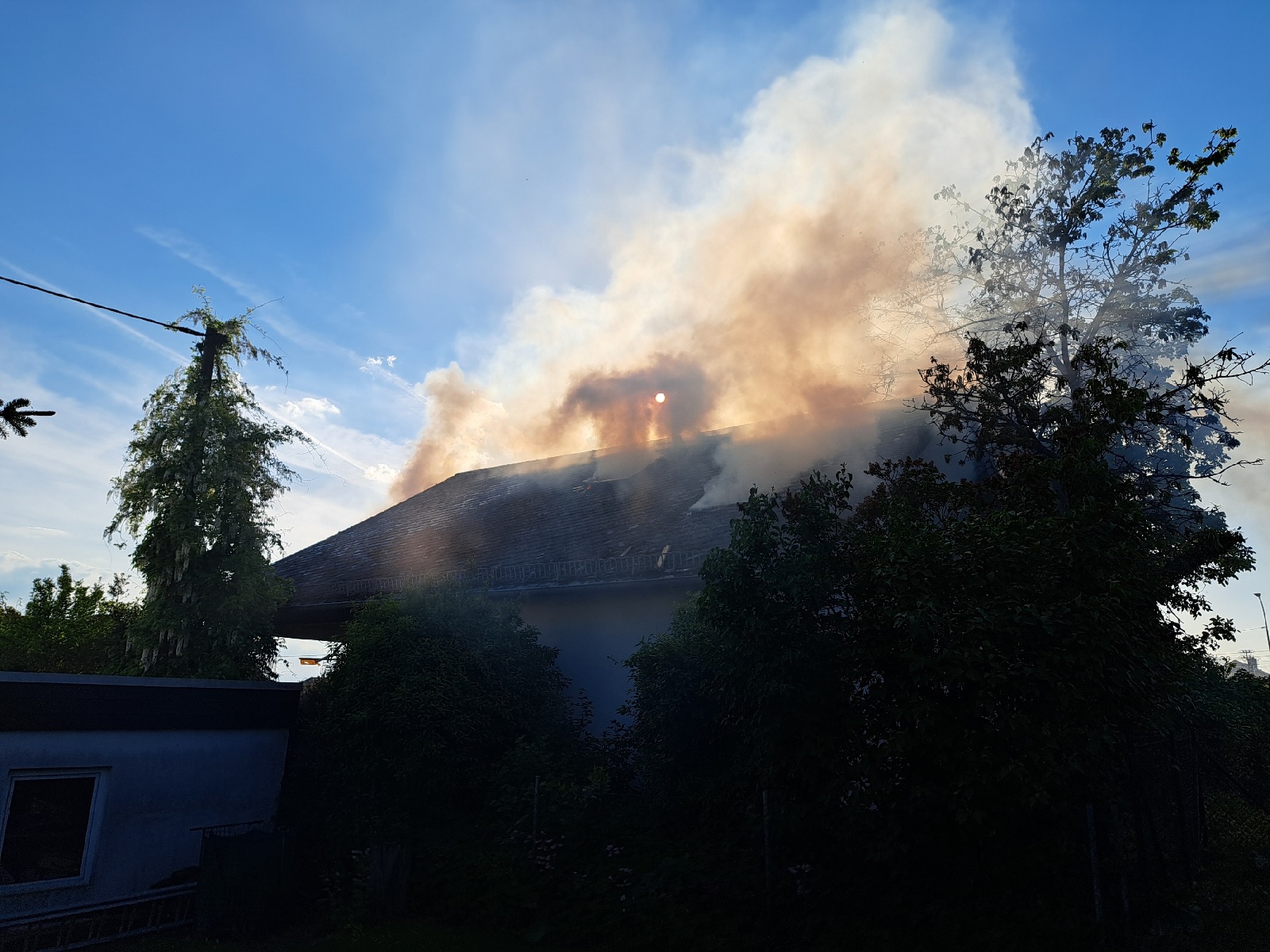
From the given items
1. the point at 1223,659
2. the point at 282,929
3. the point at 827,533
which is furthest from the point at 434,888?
the point at 1223,659

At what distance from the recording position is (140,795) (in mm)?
11438

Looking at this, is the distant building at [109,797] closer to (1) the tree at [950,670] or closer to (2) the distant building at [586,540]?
(2) the distant building at [586,540]

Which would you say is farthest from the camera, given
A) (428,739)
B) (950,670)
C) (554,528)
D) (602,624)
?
(554,528)

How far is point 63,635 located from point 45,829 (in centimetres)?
1209

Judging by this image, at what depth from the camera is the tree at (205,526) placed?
14.8 meters

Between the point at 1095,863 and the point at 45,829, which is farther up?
the point at 1095,863

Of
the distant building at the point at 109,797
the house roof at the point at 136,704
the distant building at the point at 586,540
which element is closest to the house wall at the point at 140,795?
the distant building at the point at 109,797

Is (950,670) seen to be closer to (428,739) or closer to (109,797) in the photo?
(428,739)

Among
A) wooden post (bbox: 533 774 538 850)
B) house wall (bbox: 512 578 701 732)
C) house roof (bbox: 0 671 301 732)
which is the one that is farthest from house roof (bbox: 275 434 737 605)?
wooden post (bbox: 533 774 538 850)

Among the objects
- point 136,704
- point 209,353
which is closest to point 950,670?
point 136,704

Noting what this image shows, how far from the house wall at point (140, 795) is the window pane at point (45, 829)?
14cm

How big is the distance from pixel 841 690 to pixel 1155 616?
3.16 metres

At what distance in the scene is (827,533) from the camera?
939 cm

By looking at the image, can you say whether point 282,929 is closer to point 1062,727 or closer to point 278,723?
point 278,723
